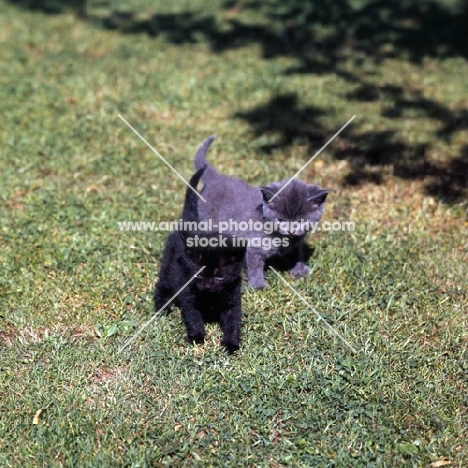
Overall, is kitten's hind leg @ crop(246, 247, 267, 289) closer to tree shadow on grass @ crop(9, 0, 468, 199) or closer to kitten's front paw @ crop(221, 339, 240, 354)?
kitten's front paw @ crop(221, 339, 240, 354)

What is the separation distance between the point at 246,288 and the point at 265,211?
24.4 inches

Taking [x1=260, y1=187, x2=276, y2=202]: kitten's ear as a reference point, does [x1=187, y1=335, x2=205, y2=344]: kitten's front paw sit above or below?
below

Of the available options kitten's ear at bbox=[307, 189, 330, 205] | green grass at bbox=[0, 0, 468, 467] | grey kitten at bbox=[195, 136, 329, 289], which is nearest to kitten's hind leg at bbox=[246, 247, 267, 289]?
grey kitten at bbox=[195, 136, 329, 289]

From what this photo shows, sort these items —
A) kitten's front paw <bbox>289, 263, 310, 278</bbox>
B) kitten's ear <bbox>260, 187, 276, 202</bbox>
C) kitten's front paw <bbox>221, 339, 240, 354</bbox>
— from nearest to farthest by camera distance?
kitten's front paw <bbox>221, 339, 240, 354</bbox>, kitten's ear <bbox>260, 187, 276, 202</bbox>, kitten's front paw <bbox>289, 263, 310, 278</bbox>

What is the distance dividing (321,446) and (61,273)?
2.52m

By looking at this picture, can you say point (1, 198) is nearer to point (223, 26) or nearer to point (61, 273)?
point (61, 273)

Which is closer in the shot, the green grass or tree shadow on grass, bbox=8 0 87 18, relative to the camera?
the green grass

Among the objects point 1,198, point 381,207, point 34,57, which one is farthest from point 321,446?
point 34,57

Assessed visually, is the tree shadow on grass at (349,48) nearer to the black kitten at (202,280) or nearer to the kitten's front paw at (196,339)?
the black kitten at (202,280)

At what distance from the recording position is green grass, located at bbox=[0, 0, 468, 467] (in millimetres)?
3740

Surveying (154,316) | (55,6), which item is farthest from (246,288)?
(55,6)

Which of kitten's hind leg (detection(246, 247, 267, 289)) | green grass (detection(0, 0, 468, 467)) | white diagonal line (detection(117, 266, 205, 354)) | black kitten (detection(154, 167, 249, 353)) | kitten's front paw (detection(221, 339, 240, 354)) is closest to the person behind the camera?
green grass (detection(0, 0, 468, 467))

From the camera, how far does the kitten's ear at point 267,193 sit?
4.67m

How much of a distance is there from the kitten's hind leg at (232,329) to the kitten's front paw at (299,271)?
884 millimetres
